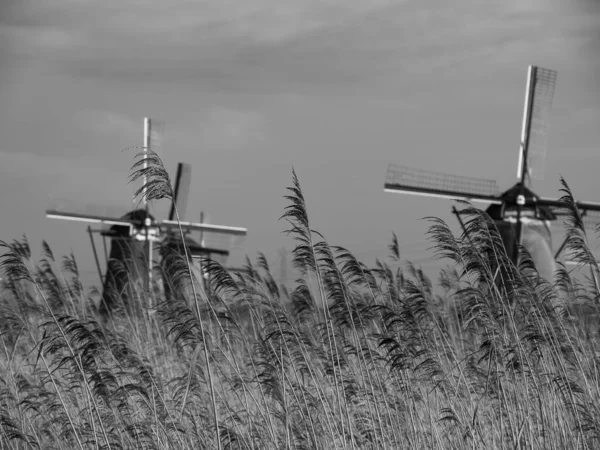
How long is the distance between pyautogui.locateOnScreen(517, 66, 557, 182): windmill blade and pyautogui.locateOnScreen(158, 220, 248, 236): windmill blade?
8839 millimetres

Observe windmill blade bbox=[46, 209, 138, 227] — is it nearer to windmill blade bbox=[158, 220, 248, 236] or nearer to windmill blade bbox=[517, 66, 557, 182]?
windmill blade bbox=[158, 220, 248, 236]

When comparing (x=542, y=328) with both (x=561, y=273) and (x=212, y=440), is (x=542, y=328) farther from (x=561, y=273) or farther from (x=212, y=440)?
(x=212, y=440)

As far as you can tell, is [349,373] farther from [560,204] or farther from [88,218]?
[88,218]

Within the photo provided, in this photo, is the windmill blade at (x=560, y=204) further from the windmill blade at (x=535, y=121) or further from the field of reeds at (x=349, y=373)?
the field of reeds at (x=349, y=373)

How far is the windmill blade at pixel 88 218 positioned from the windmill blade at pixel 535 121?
1040 cm

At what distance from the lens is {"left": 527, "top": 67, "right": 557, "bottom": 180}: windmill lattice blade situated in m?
22.3

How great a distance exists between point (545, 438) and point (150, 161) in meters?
2.68

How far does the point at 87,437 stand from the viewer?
582cm

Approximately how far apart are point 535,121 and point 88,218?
39.6ft

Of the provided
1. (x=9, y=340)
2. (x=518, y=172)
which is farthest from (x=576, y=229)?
(x=518, y=172)

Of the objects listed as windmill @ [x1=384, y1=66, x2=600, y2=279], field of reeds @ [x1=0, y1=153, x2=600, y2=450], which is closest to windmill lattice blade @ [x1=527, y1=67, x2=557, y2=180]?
windmill @ [x1=384, y1=66, x2=600, y2=279]

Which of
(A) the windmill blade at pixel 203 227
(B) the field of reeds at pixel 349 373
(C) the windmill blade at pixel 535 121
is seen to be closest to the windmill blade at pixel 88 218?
(A) the windmill blade at pixel 203 227

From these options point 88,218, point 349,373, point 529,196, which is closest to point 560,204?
point 529,196

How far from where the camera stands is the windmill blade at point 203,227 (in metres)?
24.4
